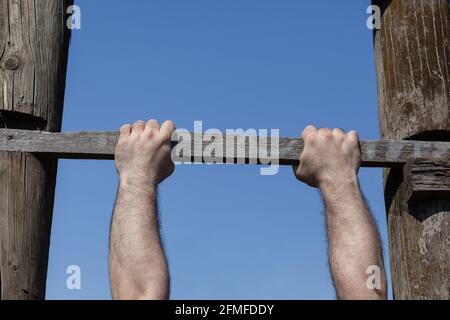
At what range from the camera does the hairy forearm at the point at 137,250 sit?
274 centimetres

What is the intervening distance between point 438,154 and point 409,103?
14.2 inches

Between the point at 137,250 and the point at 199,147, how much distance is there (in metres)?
0.76

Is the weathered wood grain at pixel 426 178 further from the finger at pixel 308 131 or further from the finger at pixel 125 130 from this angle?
the finger at pixel 125 130

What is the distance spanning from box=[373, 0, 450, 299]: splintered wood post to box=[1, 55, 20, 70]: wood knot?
1.99m

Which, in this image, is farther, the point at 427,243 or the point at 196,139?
the point at 427,243

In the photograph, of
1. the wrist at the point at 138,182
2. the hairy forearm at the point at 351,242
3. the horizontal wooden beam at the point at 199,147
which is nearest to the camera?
the hairy forearm at the point at 351,242

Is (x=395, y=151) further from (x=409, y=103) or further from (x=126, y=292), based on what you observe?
(x=126, y=292)

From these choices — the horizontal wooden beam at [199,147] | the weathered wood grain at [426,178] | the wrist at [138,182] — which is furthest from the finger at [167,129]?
the weathered wood grain at [426,178]

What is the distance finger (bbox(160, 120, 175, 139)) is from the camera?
3.27m

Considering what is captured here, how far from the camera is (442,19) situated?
13.4ft

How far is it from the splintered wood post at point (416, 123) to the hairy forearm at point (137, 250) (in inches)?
56.9

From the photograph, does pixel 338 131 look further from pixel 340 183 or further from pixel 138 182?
pixel 138 182
